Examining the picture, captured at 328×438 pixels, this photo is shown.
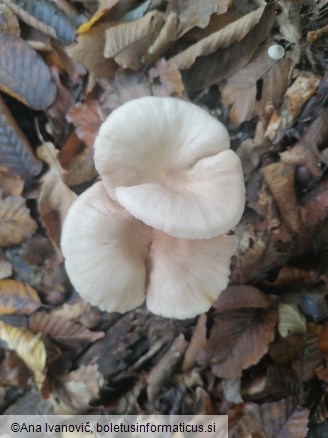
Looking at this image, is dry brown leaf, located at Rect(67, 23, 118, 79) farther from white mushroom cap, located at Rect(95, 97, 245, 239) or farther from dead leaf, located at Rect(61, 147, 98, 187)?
white mushroom cap, located at Rect(95, 97, 245, 239)

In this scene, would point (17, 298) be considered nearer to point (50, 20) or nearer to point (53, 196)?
point (53, 196)

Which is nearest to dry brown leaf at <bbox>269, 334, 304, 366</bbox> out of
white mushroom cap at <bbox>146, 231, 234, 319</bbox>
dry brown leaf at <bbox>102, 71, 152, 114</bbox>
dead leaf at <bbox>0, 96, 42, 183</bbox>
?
white mushroom cap at <bbox>146, 231, 234, 319</bbox>

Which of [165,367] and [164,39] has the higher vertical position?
[164,39]

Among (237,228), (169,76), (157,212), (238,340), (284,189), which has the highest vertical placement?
(169,76)

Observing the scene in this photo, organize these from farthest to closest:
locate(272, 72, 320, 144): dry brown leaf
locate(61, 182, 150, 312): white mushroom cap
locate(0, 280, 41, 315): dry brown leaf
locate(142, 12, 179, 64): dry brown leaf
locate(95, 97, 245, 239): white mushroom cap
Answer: locate(0, 280, 41, 315): dry brown leaf → locate(142, 12, 179, 64): dry brown leaf → locate(272, 72, 320, 144): dry brown leaf → locate(61, 182, 150, 312): white mushroom cap → locate(95, 97, 245, 239): white mushroom cap

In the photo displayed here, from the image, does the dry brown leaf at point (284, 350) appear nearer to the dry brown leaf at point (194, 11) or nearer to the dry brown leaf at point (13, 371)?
the dry brown leaf at point (13, 371)

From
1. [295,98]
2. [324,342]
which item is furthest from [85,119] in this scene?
[324,342]

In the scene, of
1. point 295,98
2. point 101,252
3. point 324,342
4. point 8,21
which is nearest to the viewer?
point 101,252
